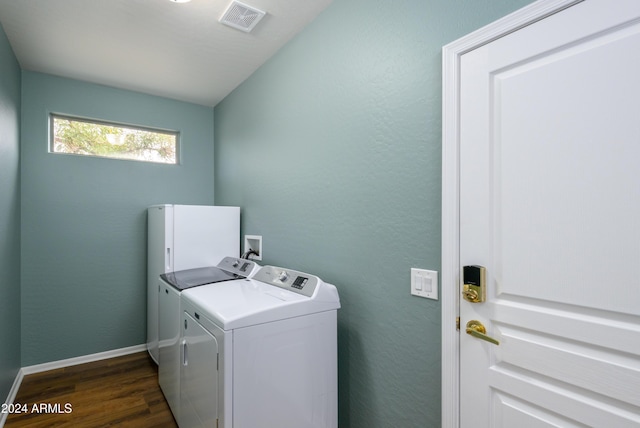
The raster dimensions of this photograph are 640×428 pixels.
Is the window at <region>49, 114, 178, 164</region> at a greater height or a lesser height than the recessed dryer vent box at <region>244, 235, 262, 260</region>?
greater

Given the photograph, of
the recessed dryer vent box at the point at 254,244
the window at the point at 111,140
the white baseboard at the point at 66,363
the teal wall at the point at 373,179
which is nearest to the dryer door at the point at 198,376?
the teal wall at the point at 373,179

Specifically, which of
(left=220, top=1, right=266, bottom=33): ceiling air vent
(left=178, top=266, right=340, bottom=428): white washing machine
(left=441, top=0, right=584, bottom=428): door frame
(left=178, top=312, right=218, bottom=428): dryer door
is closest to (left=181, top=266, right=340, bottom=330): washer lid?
(left=178, top=266, right=340, bottom=428): white washing machine

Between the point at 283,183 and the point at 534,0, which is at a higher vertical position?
the point at 534,0

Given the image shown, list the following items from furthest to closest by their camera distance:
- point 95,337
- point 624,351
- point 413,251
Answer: point 95,337 → point 413,251 → point 624,351

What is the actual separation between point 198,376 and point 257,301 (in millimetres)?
518

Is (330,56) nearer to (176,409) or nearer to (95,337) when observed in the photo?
(176,409)

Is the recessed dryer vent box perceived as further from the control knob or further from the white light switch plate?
the white light switch plate

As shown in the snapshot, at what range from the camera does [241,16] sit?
2020 millimetres

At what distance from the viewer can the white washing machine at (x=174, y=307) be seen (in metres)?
2.08

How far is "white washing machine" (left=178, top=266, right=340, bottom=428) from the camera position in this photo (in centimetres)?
139

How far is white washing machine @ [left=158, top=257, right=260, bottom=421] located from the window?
147cm

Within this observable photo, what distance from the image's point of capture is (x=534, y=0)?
1.04 meters

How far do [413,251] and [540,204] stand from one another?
20.9 inches

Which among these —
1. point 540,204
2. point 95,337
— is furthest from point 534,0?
point 95,337
